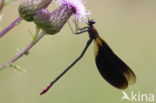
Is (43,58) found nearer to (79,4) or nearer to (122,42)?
(122,42)

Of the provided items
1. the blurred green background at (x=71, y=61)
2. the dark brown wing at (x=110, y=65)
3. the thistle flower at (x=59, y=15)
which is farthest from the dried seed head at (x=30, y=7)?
the blurred green background at (x=71, y=61)

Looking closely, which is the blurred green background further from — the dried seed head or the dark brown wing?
the dried seed head

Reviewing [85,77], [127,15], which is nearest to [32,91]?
[85,77]

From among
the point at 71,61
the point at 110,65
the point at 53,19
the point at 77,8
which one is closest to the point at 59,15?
the point at 53,19

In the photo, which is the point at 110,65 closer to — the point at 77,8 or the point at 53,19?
the point at 77,8

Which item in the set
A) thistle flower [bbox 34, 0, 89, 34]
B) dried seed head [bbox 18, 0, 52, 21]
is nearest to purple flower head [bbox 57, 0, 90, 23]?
thistle flower [bbox 34, 0, 89, 34]

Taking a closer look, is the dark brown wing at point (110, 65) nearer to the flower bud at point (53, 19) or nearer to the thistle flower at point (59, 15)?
the thistle flower at point (59, 15)
